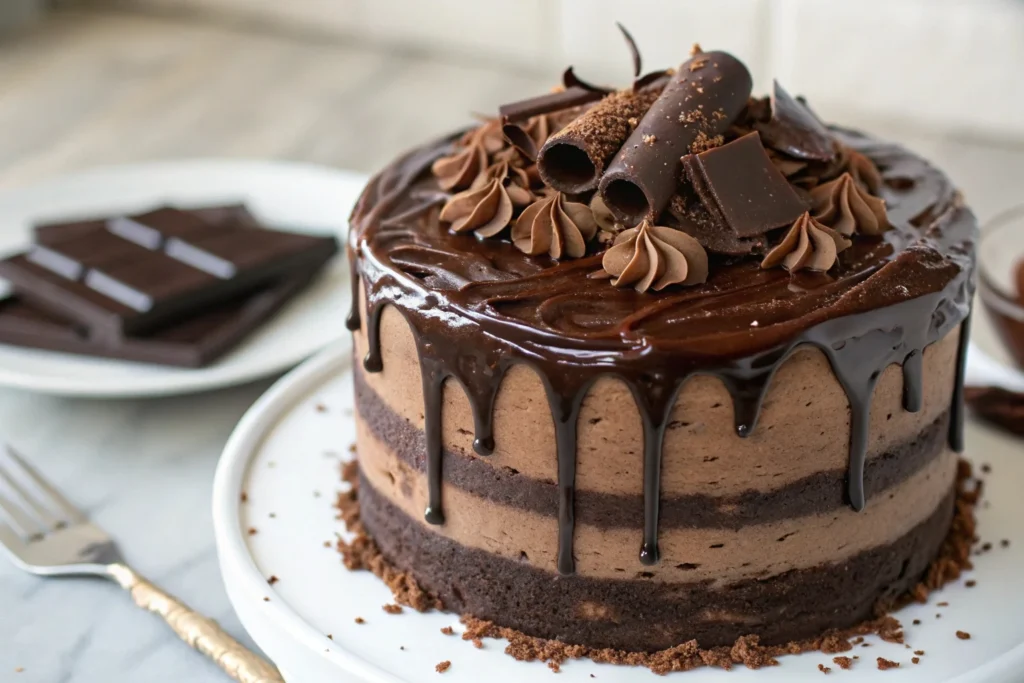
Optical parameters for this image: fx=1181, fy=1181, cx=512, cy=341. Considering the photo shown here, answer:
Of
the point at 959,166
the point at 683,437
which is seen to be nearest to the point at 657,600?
the point at 683,437

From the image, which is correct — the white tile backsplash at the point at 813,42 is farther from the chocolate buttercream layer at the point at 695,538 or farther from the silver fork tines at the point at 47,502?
the silver fork tines at the point at 47,502

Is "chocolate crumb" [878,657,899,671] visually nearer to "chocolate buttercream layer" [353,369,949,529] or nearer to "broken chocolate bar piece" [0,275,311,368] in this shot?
"chocolate buttercream layer" [353,369,949,529]

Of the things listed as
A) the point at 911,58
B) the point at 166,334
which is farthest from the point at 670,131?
the point at 911,58

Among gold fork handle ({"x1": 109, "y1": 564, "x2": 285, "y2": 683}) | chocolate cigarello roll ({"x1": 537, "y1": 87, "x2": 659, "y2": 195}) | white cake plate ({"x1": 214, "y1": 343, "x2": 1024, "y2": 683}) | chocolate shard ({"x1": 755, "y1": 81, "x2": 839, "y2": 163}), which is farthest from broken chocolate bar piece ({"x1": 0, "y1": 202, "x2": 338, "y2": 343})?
chocolate shard ({"x1": 755, "y1": 81, "x2": 839, "y2": 163})

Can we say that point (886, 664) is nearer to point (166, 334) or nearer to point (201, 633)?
point (201, 633)

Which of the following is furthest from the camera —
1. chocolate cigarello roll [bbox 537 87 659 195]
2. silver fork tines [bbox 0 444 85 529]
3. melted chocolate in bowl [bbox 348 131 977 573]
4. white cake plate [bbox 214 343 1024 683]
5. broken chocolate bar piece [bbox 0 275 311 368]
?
broken chocolate bar piece [bbox 0 275 311 368]

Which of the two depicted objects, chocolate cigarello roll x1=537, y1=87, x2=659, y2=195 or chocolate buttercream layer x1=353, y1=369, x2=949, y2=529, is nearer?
chocolate buttercream layer x1=353, y1=369, x2=949, y2=529

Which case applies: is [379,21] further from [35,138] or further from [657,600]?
[657,600]
